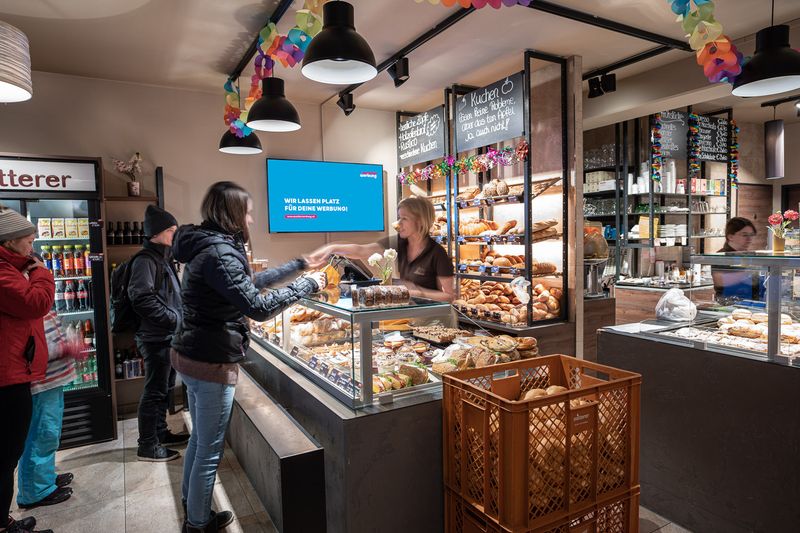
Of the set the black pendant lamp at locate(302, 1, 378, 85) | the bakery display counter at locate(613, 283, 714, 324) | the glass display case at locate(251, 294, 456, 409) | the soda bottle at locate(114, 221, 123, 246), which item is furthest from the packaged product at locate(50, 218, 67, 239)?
the bakery display counter at locate(613, 283, 714, 324)

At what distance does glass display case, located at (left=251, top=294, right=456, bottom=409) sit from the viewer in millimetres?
2127

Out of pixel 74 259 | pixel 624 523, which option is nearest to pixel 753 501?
pixel 624 523

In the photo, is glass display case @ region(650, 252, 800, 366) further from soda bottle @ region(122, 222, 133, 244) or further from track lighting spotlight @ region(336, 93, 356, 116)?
soda bottle @ region(122, 222, 133, 244)

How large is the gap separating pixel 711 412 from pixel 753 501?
0.43m

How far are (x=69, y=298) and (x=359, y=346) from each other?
11.4 feet

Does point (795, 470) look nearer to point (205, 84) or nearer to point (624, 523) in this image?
point (624, 523)

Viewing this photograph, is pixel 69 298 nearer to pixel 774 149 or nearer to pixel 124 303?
pixel 124 303

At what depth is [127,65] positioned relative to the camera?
4.71m

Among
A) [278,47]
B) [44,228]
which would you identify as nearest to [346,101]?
[278,47]

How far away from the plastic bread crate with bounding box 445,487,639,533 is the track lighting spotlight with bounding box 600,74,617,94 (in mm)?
4271

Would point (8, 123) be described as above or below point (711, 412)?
above

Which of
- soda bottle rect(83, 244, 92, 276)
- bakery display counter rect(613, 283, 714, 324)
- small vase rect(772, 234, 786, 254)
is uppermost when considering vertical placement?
small vase rect(772, 234, 786, 254)

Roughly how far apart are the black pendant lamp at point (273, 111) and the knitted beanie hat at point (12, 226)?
159 cm

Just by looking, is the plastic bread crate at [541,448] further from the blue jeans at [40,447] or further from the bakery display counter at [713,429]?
the blue jeans at [40,447]
